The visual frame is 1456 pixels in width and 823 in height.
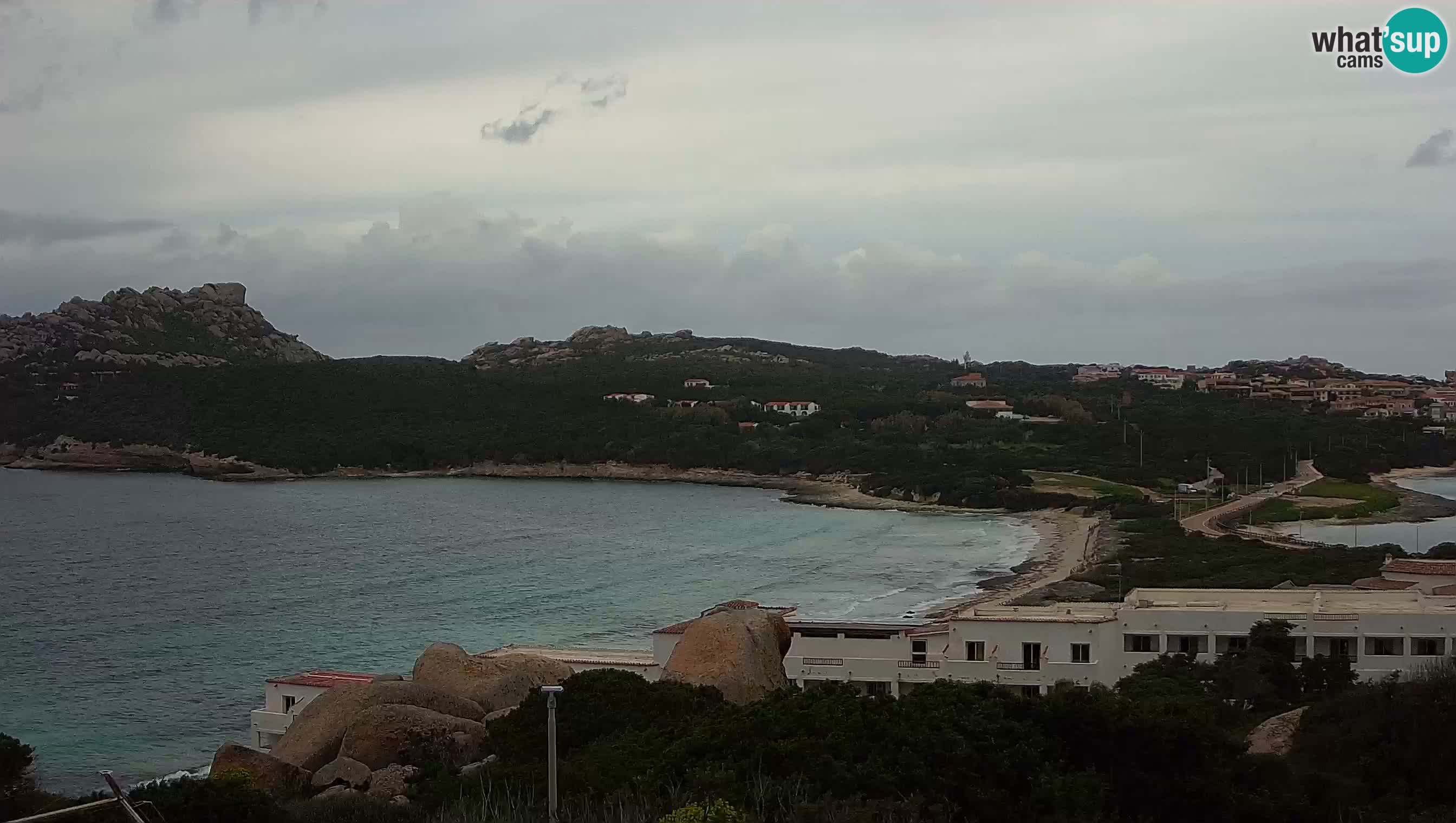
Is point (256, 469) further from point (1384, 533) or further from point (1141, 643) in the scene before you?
point (1141, 643)

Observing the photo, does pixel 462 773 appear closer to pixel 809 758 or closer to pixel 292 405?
pixel 809 758

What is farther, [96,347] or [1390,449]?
[96,347]

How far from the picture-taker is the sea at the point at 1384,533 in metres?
48.5

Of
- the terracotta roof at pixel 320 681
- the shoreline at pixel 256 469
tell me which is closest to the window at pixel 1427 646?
the terracotta roof at pixel 320 681

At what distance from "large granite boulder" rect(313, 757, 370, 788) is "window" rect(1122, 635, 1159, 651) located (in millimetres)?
12504

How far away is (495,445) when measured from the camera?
339 feet

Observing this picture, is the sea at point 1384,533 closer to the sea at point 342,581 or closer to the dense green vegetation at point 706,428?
the sea at point 342,581

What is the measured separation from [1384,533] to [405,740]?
46.9 m

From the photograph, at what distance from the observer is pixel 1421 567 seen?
29.4 metres

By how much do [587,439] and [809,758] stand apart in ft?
305

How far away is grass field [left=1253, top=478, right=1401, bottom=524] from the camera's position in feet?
188

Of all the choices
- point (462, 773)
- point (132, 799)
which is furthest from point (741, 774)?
point (132, 799)

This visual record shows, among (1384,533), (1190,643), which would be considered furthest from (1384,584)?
(1384,533)

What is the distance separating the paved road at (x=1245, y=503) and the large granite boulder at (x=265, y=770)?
40.2 m
